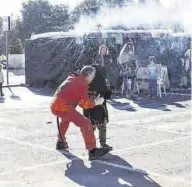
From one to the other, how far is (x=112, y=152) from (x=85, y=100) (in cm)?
110

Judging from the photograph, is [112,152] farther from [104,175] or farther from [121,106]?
[121,106]

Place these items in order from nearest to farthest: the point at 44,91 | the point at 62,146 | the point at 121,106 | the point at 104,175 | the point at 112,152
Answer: the point at 104,175 → the point at 112,152 → the point at 62,146 → the point at 121,106 → the point at 44,91

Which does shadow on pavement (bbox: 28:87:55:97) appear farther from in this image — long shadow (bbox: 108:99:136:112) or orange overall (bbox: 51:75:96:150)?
orange overall (bbox: 51:75:96:150)

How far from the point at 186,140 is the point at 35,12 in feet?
157

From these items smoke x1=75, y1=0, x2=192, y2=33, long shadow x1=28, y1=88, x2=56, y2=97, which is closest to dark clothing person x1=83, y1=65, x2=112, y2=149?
long shadow x1=28, y1=88, x2=56, y2=97

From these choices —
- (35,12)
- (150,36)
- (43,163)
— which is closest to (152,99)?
(150,36)

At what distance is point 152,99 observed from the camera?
16156 mm

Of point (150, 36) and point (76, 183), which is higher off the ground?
point (150, 36)

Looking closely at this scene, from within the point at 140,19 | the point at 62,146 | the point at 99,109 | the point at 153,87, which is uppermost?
the point at 140,19

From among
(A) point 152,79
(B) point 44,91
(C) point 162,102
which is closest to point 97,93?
(C) point 162,102

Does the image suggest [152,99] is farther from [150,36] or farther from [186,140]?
[186,140]

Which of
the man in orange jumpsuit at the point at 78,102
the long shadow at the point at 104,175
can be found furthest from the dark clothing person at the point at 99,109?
the long shadow at the point at 104,175

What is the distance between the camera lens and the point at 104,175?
689 centimetres

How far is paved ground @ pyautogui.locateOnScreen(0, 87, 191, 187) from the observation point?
668 centimetres
